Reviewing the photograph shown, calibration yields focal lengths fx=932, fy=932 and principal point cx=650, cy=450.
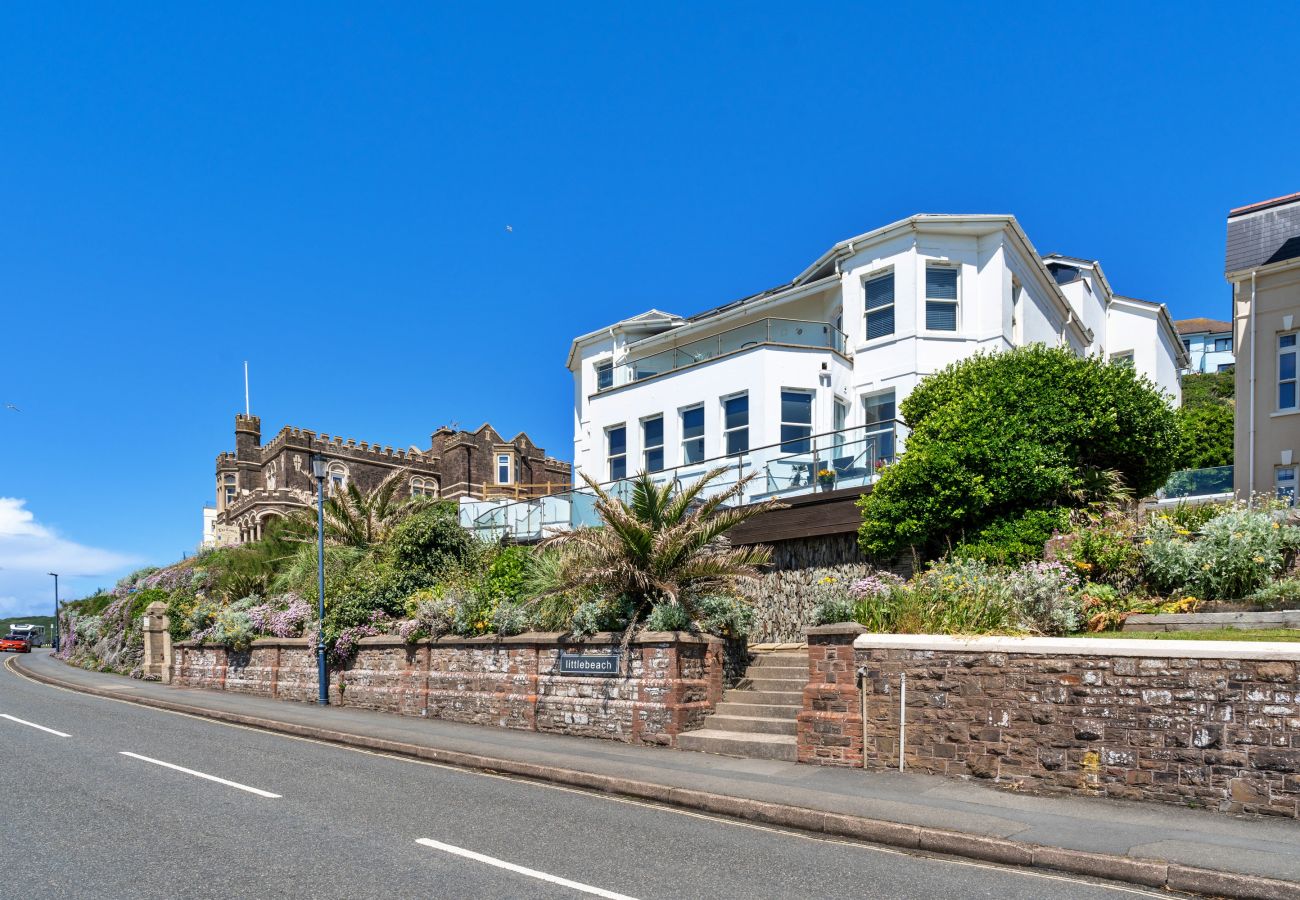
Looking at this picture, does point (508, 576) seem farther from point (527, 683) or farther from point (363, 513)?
point (363, 513)

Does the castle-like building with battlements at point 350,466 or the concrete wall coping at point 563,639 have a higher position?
the castle-like building with battlements at point 350,466

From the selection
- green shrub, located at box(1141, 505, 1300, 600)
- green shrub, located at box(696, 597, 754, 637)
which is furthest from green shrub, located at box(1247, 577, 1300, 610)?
green shrub, located at box(696, 597, 754, 637)

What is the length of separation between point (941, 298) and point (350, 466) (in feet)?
159

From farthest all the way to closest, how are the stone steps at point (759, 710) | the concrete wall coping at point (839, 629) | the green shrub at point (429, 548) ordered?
the green shrub at point (429, 548), the stone steps at point (759, 710), the concrete wall coping at point (839, 629)

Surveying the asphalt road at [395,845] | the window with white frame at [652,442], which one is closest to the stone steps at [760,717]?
the asphalt road at [395,845]

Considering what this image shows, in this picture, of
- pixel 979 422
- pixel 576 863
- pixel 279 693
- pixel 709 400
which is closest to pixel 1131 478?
pixel 979 422

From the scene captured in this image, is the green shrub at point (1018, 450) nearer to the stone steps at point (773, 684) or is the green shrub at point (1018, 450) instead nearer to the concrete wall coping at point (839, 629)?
the stone steps at point (773, 684)

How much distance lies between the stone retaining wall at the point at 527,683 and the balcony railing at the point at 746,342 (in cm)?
1110

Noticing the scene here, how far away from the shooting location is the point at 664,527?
1445cm

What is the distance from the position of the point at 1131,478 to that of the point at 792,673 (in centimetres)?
726

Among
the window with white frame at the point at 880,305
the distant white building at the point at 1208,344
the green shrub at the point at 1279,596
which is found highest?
the distant white building at the point at 1208,344

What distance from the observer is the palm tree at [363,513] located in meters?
23.2

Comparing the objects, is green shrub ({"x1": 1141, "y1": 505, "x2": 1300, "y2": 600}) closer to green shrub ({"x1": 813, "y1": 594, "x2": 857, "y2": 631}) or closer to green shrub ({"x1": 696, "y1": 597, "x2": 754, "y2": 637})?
green shrub ({"x1": 813, "y1": 594, "x2": 857, "y2": 631})

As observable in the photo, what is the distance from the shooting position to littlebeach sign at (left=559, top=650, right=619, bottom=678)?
45.5 ft
